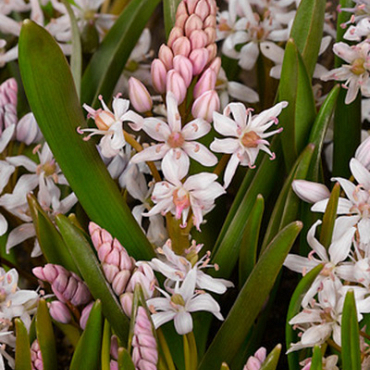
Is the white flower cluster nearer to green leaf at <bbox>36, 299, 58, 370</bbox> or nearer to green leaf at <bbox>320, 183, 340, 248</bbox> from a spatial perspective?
green leaf at <bbox>320, 183, 340, 248</bbox>

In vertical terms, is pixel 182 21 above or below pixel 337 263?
above

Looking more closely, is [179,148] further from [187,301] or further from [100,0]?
[100,0]

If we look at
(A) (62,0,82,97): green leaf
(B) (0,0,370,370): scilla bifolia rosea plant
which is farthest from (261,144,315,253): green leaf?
(A) (62,0,82,97): green leaf

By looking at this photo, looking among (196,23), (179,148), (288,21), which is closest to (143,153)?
(179,148)

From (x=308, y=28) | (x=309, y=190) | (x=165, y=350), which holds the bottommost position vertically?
(x=165, y=350)

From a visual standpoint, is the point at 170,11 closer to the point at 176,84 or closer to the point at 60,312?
the point at 176,84

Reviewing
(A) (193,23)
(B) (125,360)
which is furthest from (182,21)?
(B) (125,360)
